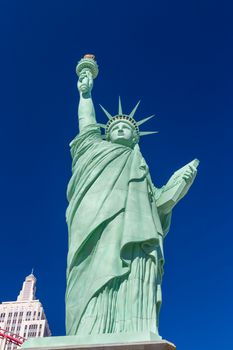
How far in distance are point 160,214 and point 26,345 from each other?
14.5 ft

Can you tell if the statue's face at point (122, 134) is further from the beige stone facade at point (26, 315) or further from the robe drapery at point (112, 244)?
the beige stone facade at point (26, 315)

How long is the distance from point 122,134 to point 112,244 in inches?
140

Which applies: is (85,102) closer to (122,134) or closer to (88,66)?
(88,66)

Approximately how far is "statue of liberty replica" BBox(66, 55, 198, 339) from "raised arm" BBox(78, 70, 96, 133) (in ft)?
0.94

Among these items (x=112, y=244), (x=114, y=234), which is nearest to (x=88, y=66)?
(x=114, y=234)

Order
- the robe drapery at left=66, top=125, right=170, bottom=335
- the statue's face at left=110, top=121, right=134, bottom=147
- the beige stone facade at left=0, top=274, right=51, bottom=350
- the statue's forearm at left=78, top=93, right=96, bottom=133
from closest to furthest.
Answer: the robe drapery at left=66, top=125, right=170, bottom=335 < the statue's face at left=110, top=121, right=134, bottom=147 < the statue's forearm at left=78, top=93, right=96, bottom=133 < the beige stone facade at left=0, top=274, right=51, bottom=350

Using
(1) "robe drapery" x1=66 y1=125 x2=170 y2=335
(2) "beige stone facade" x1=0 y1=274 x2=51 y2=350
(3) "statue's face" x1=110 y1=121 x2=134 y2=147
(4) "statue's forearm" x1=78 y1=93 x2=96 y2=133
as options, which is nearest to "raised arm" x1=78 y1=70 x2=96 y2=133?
(4) "statue's forearm" x1=78 y1=93 x2=96 y2=133

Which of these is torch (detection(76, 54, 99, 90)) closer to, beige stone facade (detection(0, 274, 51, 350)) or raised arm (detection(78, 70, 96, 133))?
raised arm (detection(78, 70, 96, 133))

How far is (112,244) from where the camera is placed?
28.8 ft

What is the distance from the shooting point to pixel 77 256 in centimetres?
901

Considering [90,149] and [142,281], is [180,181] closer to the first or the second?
[90,149]

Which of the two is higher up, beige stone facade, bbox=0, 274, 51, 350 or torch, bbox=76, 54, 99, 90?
beige stone facade, bbox=0, 274, 51, 350

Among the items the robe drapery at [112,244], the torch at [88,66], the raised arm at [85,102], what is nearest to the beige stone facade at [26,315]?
the torch at [88,66]

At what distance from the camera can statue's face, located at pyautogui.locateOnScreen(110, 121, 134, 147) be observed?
11609mm
